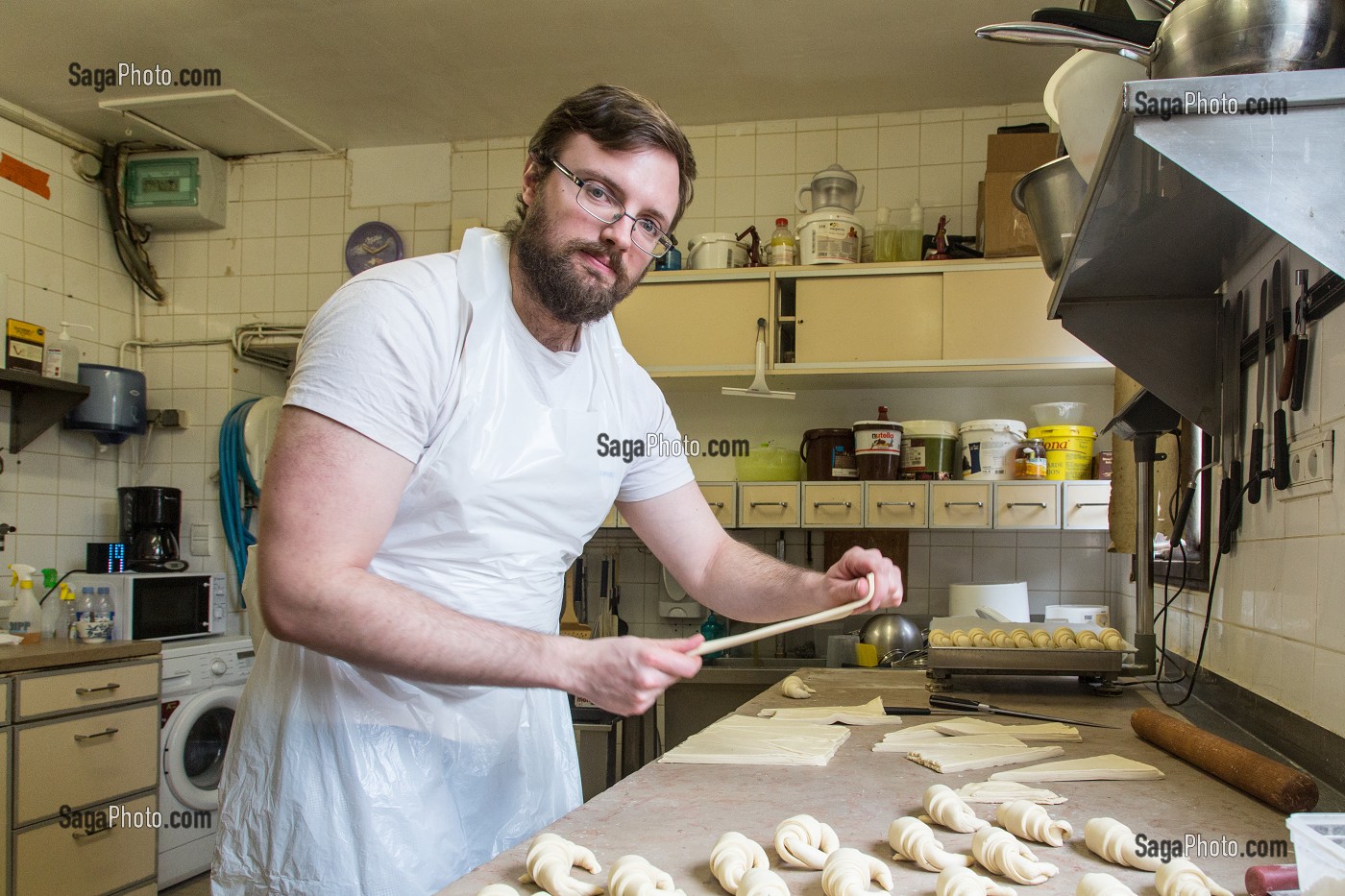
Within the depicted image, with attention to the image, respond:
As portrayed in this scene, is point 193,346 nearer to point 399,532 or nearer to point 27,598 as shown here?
point 27,598

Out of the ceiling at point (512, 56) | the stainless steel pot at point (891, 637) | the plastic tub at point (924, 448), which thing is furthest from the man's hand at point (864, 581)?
the ceiling at point (512, 56)

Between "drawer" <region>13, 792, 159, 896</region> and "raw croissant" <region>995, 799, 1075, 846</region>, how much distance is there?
302cm

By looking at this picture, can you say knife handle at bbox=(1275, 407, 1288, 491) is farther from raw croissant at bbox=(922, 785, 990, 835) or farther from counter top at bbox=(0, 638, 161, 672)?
counter top at bbox=(0, 638, 161, 672)

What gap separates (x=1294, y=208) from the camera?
957 mm

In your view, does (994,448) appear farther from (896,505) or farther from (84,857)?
(84,857)

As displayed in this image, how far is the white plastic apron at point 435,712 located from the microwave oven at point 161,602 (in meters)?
2.70

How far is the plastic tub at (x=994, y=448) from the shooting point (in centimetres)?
376

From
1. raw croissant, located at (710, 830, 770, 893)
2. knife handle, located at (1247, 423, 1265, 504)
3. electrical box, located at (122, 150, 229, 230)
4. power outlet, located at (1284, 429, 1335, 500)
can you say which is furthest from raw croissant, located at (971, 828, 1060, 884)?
electrical box, located at (122, 150, 229, 230)

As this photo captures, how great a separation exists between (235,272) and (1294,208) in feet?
15.6

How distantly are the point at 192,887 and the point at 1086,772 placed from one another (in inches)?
140

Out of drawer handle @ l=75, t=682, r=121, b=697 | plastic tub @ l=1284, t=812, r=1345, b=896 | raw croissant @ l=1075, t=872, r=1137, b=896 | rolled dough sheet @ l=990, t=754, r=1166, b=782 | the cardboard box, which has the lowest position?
drawer handle @ l=75, t=682, r=121, b=697

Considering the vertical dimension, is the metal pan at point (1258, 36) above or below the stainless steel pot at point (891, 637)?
above

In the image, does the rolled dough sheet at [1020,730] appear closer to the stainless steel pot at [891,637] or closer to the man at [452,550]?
the man at [452,550]

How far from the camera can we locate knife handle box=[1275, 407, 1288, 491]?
1.65 m
